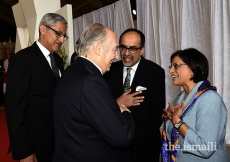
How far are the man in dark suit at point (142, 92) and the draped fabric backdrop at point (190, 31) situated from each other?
5.44ft

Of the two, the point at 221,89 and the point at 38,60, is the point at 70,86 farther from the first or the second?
the point at 221,89

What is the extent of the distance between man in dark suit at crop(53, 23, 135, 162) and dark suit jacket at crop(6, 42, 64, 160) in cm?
51

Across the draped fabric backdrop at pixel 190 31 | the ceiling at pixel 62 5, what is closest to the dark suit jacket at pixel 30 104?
the draped fabric backdrop at pixel 190 31

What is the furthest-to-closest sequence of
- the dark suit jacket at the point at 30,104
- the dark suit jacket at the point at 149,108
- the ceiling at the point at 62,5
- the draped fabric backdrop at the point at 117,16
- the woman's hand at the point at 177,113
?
the ceiling at the point at 62,5, the draped fabric backdrop at the point at 117,16, the dark suit jacket at the point at 149,108, the dark suit jacket at the point at 30,104, the woman's hand at the point at 177,113

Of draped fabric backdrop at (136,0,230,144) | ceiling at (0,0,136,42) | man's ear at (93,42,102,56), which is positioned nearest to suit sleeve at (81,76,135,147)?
man's ear at (93,42,102,56)

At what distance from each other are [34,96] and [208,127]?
4.06ft

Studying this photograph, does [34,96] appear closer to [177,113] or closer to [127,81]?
[127,81]

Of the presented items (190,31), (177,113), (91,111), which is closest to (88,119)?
(91,111)

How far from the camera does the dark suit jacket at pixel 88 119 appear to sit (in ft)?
3.69

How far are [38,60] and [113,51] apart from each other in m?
0.79

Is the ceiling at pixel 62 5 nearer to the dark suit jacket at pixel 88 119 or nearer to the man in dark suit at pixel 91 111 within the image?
the man in dark suit at pixel 91 111

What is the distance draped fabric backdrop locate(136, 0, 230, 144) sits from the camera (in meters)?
→ 3.23

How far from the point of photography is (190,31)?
3684 millimetres

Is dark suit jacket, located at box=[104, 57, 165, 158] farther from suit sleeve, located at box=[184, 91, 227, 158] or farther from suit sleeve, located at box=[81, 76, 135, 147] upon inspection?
suit sleeve, located at box=[81, 76, 135, 147]
